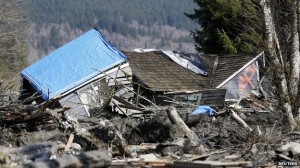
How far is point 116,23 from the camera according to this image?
17625 centimetres

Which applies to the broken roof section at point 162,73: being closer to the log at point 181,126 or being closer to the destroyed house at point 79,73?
the destroyed house at point 79,73

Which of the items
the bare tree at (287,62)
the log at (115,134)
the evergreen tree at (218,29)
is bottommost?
the log at (115,134)

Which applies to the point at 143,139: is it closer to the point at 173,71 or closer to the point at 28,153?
the point at 28,153

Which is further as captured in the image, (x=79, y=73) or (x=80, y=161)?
(x=79, y=73)

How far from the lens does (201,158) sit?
10.0 metres

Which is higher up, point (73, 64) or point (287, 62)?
point (73, 64)

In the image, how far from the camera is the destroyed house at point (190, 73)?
20.6m

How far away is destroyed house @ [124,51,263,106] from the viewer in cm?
2064

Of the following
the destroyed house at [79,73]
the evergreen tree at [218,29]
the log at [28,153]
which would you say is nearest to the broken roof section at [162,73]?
the destroyed house at [79,73]

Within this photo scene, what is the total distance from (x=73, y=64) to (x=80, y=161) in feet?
38.9

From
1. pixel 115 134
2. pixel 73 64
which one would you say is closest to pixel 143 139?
pixel 115 134

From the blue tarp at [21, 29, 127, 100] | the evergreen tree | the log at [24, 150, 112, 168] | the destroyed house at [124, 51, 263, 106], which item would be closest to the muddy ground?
the log at [24, 150, 112, 168]

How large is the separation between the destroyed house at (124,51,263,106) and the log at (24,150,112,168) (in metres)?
11.0

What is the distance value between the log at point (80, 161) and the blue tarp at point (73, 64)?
33.8 feet
